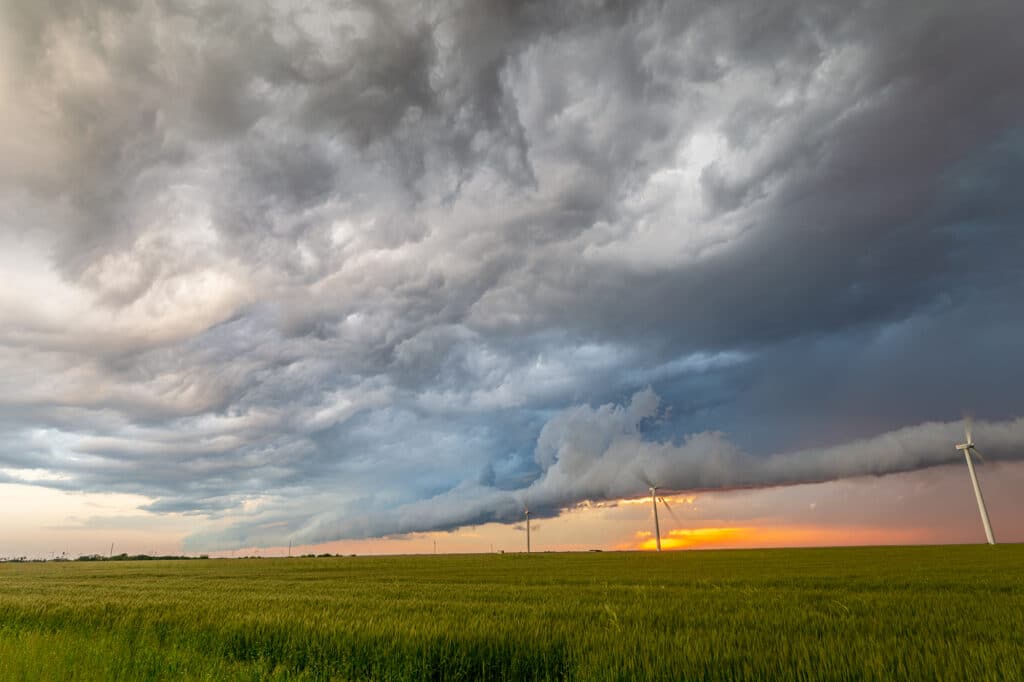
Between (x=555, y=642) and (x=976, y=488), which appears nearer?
(x=555, y=642)

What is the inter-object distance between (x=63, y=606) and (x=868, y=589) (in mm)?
37116

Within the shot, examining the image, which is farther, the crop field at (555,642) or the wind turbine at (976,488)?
the wind turbine at (976,488)

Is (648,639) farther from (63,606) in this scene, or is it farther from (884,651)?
(63,606)

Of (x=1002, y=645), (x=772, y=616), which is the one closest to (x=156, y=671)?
(x=772, y=616)

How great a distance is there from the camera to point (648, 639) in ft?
38.5

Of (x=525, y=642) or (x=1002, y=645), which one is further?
(x=525, y=642)

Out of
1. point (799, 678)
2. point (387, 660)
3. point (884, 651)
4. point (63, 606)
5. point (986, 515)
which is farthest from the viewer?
point (986, 515)

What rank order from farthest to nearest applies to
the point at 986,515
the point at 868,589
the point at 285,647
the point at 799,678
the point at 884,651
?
1. the point at 986,515
2. the point at 868,589
3. the point at 285,647
4. the point at 884,651
5. the point at 799,678

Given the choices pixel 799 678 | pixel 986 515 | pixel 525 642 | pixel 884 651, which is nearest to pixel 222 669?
pixel 525 642

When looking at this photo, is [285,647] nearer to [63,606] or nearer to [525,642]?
[525,642]

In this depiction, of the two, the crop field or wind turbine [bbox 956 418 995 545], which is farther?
wind turbine [bbox 956 418 995 545]

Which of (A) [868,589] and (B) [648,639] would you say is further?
(A) [868,589]

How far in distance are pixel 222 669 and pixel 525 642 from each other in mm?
6095

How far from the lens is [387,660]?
1194 cm
